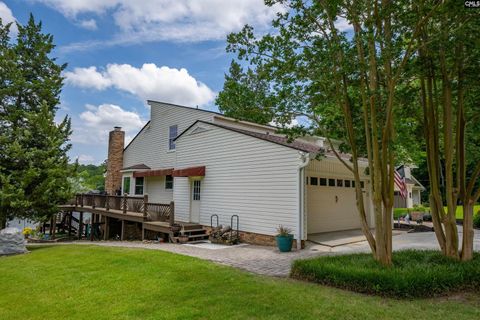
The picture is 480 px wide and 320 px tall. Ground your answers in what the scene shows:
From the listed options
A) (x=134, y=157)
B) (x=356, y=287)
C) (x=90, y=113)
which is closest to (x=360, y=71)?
(x=356, y=287)

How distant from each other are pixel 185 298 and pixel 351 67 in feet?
17.0

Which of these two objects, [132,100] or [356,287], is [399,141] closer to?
[356,287]

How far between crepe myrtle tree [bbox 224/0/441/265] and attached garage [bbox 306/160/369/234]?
445cm

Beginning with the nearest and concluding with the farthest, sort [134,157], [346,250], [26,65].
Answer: [346,250]
[26,65]
[134,157]

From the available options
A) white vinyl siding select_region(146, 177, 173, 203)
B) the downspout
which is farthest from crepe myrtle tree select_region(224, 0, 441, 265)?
white vinyl siding select_region(146, 177, 173, 203)

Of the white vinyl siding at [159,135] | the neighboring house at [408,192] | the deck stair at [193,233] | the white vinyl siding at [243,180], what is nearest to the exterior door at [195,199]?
the white vinyl siding at [243,180]

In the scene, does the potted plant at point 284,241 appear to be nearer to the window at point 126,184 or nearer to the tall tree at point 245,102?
the tall tree at point 245,102

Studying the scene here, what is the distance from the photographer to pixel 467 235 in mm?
6426

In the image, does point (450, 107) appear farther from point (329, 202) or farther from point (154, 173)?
point (154, 173)

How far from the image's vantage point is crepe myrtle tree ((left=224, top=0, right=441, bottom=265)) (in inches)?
237

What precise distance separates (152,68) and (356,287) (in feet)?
59.2

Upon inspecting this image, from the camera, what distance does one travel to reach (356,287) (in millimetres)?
5352

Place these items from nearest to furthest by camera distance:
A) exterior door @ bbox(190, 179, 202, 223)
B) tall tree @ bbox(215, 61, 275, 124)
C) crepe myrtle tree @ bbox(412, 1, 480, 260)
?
crepe myrtle tree @ bbox(412, 1, 480, 260) → tall tree @ bbox(215, 61, 275, 124) → exterior door @ bbox(190, 179, 202, 223)

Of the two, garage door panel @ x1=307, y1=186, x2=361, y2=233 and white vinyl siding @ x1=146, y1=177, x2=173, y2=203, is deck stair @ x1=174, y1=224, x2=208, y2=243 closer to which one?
garage door panel @ x1=307, y1=186, x2=361, y2=233
